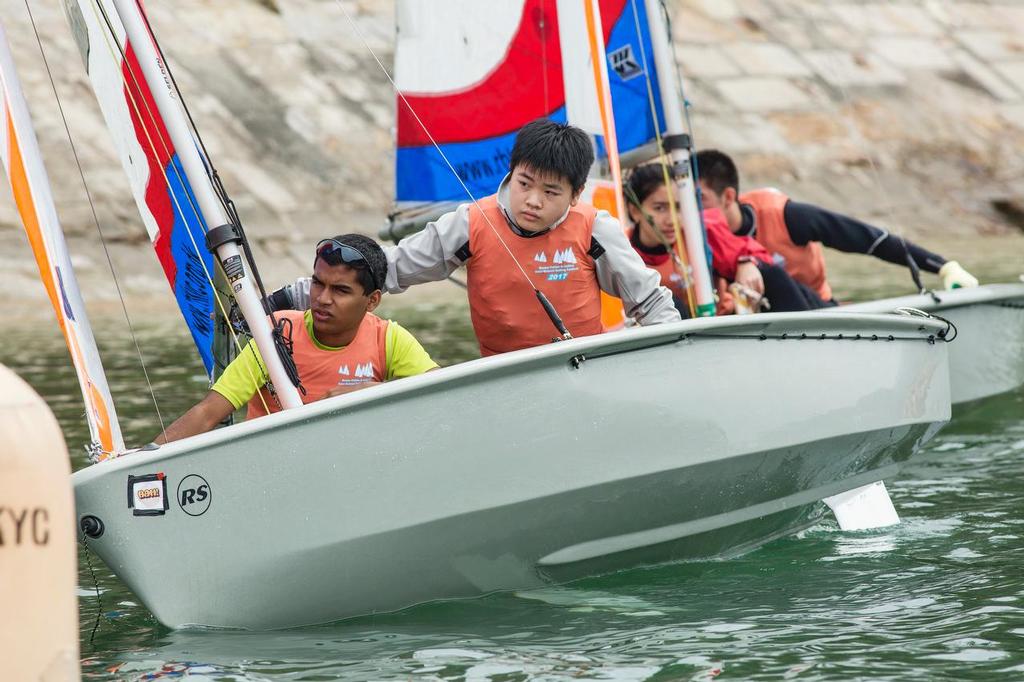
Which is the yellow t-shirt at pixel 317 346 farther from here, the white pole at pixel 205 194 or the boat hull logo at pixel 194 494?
the boat hull logo at pixel 194 494

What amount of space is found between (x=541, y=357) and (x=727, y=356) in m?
0.54

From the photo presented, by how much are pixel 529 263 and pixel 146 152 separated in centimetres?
113

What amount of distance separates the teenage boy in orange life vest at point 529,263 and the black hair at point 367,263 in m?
0.29

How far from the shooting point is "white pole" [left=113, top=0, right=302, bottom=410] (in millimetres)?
3785

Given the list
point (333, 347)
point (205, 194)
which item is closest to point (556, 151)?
point (333, 347)

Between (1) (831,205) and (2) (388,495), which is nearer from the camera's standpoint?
(2) (388,495)

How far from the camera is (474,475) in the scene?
3.55 meters

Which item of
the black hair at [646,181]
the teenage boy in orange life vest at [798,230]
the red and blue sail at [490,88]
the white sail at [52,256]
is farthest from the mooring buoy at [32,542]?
the teenage boy in orange life vest at [798,230]

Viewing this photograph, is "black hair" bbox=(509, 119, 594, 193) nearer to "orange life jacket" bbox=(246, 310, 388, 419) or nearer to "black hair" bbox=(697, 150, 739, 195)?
"orange life jacket" bbox=(246, 310, 388, 419)

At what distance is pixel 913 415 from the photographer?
4.38 m

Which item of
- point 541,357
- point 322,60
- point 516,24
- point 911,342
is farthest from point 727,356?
point 322,60

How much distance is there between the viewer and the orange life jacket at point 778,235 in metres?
6.91

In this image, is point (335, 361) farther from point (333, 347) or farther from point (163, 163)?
point (163, 163)

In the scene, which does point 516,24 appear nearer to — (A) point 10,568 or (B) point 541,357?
(B) point 541,357
